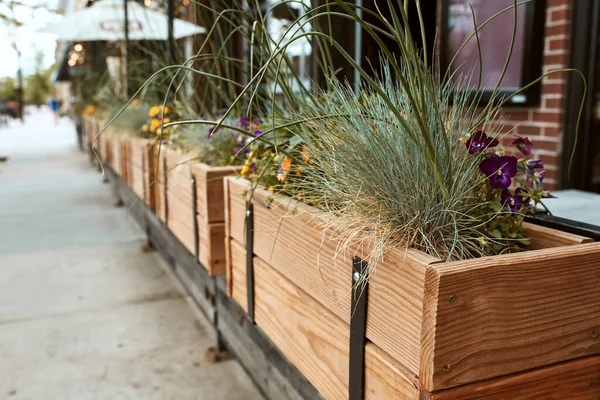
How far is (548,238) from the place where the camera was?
1.14m

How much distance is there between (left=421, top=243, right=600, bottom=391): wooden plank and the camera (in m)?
0.89

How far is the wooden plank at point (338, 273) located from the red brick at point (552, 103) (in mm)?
1812

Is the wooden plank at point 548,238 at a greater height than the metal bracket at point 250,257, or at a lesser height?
greater

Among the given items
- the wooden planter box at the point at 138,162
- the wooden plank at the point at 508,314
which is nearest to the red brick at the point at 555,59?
the wooden plank at the point at 508,314

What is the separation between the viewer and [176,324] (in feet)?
8.97

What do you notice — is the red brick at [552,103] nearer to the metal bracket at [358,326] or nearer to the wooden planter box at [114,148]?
the metal bracket at [358,326]

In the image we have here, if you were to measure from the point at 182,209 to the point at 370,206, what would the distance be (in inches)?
63.0

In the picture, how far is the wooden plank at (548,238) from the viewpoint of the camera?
108cm

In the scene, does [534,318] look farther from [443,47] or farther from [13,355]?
[443,47]

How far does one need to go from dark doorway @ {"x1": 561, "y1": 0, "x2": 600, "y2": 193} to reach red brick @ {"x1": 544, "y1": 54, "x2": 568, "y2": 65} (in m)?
0.03

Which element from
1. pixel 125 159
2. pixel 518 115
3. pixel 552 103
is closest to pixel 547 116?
pixel 552 103

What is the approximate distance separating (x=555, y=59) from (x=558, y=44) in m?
0.07

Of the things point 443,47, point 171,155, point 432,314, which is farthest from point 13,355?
point 443,47

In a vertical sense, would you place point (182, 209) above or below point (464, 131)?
below
